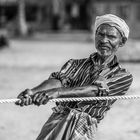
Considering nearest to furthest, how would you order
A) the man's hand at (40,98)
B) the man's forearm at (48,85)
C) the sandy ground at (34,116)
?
the man's hand at (40,98) < the man's forearm at (48,85) < the sandy ground at (34,116)

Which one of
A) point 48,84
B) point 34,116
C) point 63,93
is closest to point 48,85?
point 48,84

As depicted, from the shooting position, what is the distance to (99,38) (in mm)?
2949

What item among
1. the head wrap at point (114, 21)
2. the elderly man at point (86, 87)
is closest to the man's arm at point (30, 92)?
the elderly man at point (86, 87)

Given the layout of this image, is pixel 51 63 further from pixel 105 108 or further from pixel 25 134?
pixel 105 108

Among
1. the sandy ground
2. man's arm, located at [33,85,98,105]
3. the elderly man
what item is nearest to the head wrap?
the elderly man

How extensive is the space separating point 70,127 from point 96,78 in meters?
0.32

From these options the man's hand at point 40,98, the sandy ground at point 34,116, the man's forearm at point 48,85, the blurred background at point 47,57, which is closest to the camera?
the man's hand at point 40,98

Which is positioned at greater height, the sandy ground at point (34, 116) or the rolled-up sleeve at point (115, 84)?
the rolled-up sleeve at point (115, 84)

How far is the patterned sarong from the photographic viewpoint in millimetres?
2803

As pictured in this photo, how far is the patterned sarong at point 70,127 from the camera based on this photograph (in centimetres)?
280

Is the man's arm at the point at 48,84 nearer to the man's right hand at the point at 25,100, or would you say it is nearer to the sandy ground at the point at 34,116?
the man's right hand at the point at 25,100

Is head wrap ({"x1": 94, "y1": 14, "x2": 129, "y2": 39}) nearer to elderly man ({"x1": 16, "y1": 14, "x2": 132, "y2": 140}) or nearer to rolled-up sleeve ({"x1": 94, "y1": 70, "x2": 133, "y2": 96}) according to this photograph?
elderly man ({"x1": 16, "y1": 14, "x2": 132, "y2": 140})

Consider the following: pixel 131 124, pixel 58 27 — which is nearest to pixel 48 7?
pixel 58 27

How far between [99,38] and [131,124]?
4.70m
